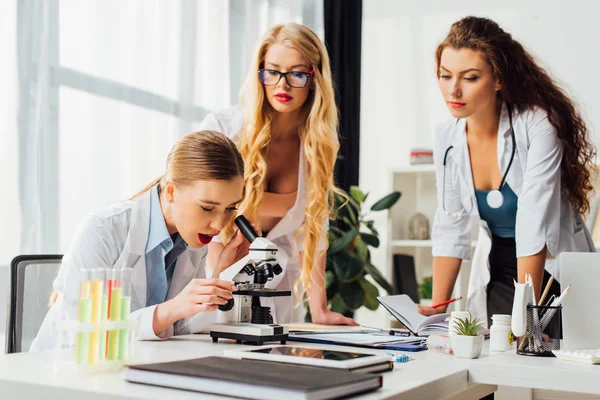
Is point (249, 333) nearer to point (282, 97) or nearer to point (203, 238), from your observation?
point (203, 238)

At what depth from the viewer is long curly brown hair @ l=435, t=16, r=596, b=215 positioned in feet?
7.23

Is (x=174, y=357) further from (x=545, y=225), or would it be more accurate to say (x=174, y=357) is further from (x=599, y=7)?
(x=599, y=7)

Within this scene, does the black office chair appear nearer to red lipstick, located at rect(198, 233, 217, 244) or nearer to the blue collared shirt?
the blue collared shirt

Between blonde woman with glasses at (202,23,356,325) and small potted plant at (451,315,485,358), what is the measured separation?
77cm

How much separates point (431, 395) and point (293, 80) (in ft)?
4.49

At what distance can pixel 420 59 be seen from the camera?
4.57 meters

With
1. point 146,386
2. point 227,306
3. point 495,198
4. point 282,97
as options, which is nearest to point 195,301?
point 227,306

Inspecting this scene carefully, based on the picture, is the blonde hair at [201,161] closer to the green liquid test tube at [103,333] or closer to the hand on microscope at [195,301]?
the hand on microscope at [195,301]

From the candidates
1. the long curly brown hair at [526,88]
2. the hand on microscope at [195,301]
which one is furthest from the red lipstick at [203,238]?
the long curly brown hair at [526,88]

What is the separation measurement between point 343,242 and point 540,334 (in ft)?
8.27

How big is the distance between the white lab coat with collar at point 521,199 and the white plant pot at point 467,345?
0.76 metres

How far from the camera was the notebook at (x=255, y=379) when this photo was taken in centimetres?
91

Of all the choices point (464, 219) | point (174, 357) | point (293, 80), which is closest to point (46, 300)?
point (174, 357)

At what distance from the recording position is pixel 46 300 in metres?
1.86
